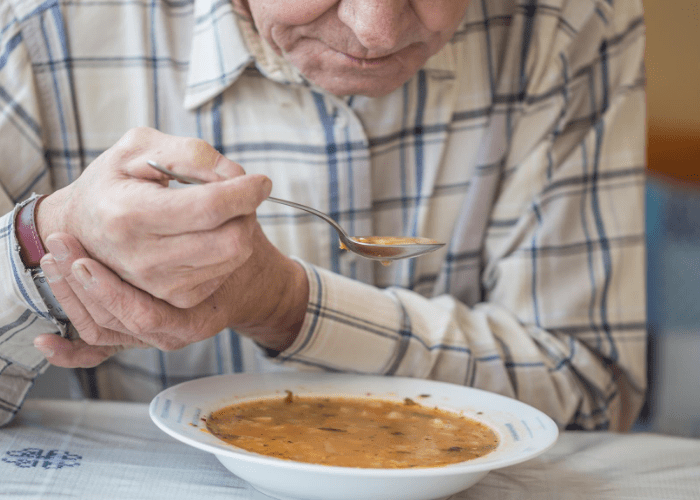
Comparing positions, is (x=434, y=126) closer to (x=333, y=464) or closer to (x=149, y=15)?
(x=149, y=15)

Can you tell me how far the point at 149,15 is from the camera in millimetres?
1376

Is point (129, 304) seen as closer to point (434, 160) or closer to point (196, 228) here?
point (196, 228)

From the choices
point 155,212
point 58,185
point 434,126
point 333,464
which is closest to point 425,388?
point 333,464

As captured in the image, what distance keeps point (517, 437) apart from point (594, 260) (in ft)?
2.35

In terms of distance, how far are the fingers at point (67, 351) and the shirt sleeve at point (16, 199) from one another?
0.03 meters

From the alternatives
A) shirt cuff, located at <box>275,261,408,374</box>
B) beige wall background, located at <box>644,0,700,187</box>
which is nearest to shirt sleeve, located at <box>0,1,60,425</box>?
shirt cuff, located at <box>275,261,408,374</box>

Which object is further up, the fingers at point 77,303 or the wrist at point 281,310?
the fingers at point 77,303

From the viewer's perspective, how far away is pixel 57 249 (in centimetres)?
84

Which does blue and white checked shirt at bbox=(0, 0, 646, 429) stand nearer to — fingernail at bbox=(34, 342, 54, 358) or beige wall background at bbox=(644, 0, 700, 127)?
fingernail at bbox=(34, 342, 54, 358)

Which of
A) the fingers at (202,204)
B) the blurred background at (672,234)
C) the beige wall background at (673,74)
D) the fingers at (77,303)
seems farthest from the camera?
the beige wall background at (673,74)

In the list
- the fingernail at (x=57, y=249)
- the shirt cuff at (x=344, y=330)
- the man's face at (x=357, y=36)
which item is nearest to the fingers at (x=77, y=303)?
the fingernail at (x=57, y=249)

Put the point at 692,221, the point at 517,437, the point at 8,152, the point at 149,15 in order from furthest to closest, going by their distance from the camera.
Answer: the point at 692,221
the point at 149,15
the point at 8,152
the point at 517,437

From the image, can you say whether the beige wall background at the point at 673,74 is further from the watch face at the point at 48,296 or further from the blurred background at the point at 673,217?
the watch face at the point at 48,296

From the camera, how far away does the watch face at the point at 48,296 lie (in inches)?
36.1
